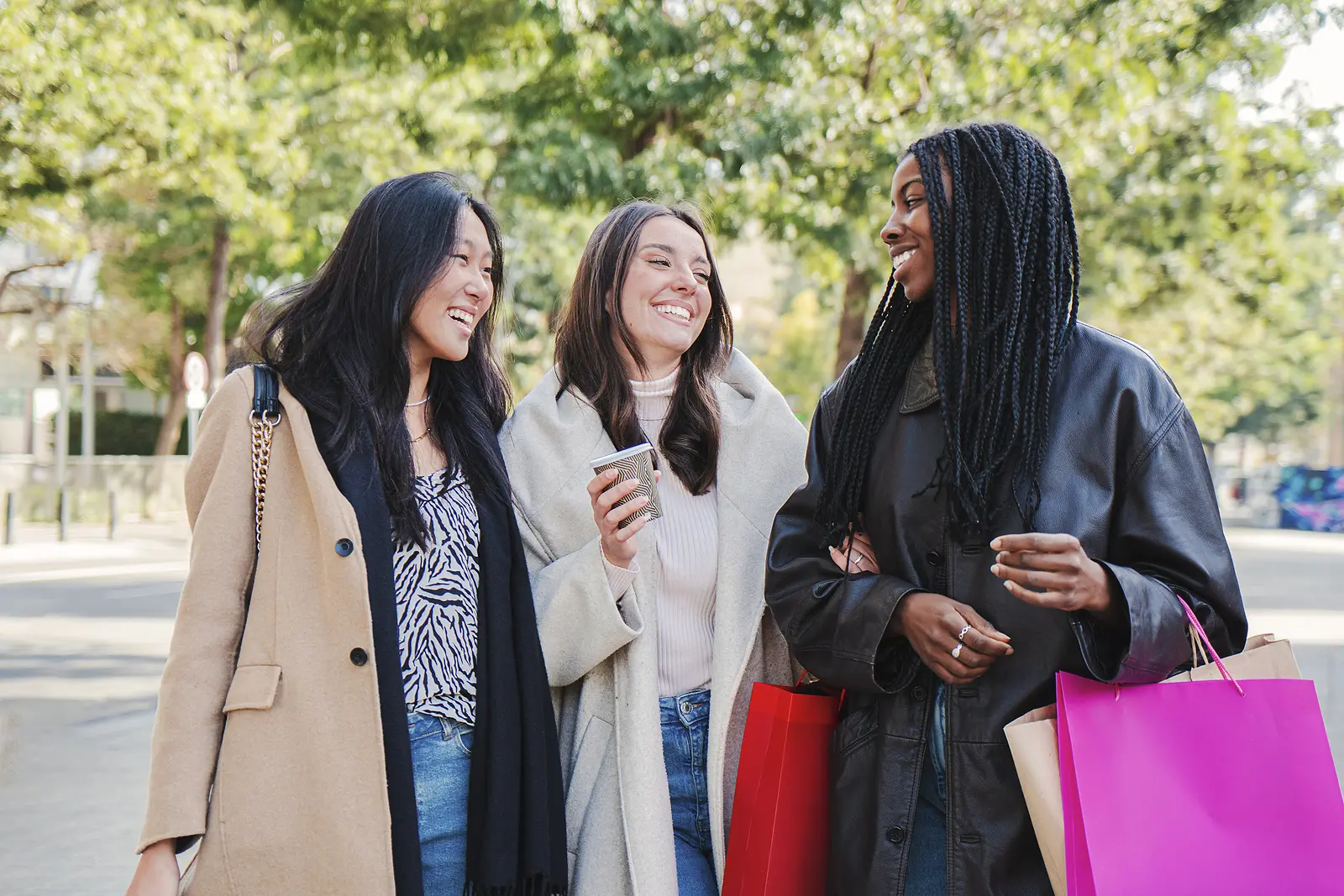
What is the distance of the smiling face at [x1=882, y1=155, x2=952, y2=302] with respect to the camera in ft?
7.95

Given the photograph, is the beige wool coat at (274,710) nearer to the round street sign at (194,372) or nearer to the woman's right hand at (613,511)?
the woman's right hand at (613,511)

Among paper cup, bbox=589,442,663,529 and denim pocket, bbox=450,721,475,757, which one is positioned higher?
paper cup, bbox=589,442,663,529

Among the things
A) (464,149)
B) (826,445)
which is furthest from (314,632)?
(464,149)

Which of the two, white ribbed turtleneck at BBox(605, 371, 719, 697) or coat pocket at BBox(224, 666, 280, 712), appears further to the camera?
white ribbed turtleneck at BBox(605, 371, 719, 697)

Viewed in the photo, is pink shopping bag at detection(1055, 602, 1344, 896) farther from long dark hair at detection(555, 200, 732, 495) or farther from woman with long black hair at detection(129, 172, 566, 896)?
long dark hair at detection(555, 200, 732, 495)

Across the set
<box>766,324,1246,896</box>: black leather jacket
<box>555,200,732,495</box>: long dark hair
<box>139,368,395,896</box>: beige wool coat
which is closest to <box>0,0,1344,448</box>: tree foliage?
<box>555,200,732,495</box>: long dark hair

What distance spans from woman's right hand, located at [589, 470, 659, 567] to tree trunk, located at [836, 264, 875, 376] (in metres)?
12.0

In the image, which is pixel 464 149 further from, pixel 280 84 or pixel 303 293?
pixel 303 293

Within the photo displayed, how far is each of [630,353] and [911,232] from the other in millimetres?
1088

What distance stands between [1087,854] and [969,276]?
998 millimetres

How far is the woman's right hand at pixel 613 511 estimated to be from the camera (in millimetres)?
2715

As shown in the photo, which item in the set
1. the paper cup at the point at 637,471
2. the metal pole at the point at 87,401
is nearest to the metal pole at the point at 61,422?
the metal pole at the point at 87,401

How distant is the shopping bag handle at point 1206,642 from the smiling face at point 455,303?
1.58 metres

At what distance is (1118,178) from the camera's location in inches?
551
